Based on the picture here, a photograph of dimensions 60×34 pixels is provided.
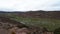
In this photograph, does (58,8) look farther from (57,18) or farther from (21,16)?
(21,16)

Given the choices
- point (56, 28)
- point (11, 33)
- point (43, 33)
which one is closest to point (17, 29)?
point (11, 33)

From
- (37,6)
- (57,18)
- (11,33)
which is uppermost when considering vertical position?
(37,6)

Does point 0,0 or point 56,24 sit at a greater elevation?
point 0,0

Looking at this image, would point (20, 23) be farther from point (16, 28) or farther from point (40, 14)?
point (40, 14)

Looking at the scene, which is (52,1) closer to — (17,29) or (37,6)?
(37,6)

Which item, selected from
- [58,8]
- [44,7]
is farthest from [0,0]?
[58,8]

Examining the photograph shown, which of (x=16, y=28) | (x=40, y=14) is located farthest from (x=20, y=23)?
(x=40, y=14)

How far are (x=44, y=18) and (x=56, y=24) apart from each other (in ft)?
0.36

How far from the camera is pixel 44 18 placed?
952 mm

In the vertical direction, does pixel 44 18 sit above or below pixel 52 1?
below

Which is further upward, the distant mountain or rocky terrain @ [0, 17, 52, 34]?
the distant mountain

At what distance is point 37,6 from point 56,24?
214 mm

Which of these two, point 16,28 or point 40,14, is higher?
point 40,14

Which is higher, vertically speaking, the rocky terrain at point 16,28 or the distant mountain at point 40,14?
the distant mountain at point 40,14
